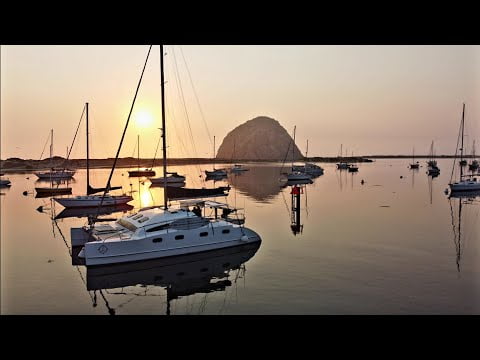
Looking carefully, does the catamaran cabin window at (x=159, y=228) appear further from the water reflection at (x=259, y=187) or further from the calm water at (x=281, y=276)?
the water reflection at (x=259, y=187)

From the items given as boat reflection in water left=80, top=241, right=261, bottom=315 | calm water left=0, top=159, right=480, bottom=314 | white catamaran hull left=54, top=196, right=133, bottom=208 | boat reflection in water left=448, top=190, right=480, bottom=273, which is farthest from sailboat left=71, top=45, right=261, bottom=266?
white catamaran hull left=54, top=196, right=133, bottom=208

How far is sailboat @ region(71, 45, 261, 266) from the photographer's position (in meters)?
16.7

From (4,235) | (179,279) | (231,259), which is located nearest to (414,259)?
(231,259)

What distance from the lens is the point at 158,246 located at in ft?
57.0

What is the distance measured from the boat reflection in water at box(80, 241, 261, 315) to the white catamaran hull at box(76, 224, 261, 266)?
0.90 ft

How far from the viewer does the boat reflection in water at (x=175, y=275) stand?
14086 millimetres

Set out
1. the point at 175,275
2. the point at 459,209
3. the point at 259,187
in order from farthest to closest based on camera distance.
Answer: the point at 259,187
the point at 459,209
the point at 175,275

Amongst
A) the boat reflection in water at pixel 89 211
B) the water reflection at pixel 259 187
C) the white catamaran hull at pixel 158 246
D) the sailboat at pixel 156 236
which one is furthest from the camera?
the water reflection at pixel 259 187

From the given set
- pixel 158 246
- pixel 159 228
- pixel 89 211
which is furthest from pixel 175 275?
pixel 89 211

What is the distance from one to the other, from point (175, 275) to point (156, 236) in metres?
2.51

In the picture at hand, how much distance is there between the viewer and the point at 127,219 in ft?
63.0

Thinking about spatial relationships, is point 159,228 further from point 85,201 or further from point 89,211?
point 85,201

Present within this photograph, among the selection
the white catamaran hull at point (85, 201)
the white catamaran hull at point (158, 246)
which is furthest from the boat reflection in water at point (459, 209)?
the white catamaran hull at point (85, 201)
